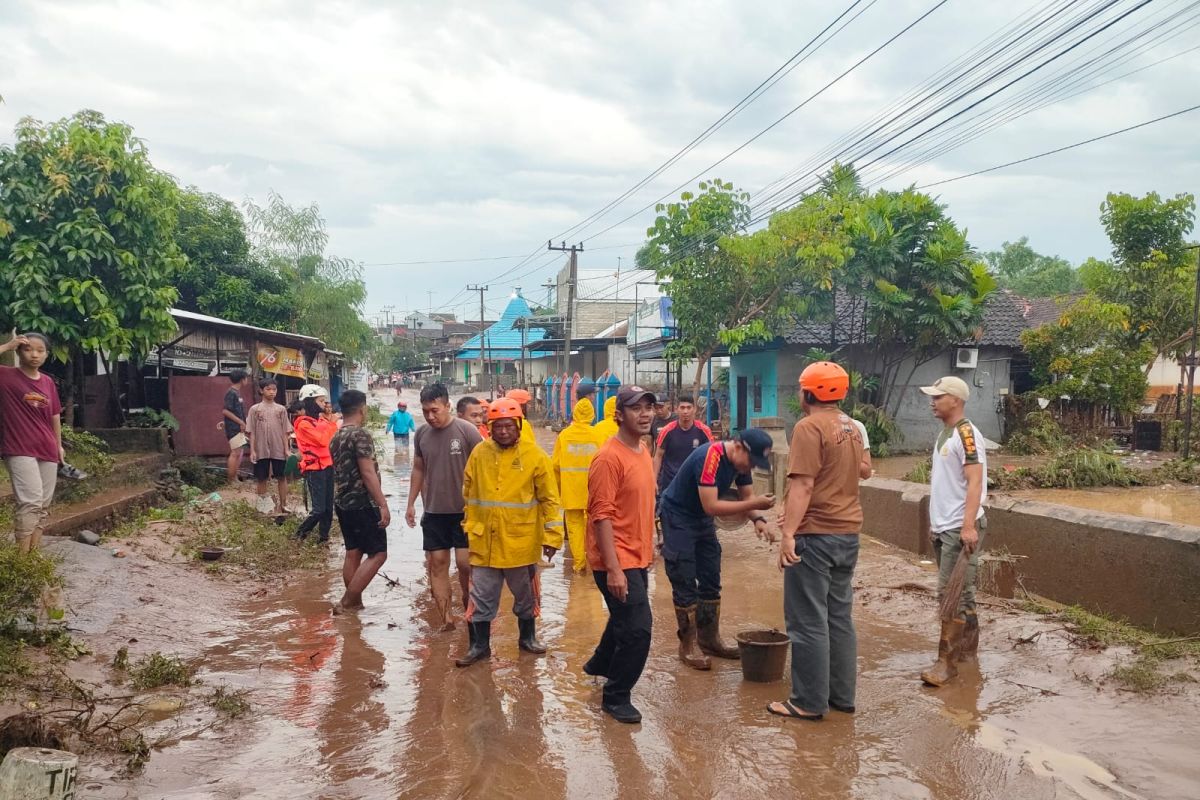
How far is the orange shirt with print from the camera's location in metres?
4.54

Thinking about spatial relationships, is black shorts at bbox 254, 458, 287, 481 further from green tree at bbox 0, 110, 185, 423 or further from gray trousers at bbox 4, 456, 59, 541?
gray trousers at bbox 4, 456, 59, 541

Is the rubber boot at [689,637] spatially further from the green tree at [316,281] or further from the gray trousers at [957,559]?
the green tree at [316,281]

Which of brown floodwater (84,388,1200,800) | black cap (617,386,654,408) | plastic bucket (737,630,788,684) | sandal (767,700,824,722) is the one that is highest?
black cap (617,386,654,408)

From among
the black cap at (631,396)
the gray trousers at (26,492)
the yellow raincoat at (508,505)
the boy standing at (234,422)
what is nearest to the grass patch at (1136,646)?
the black cap at (631,396)

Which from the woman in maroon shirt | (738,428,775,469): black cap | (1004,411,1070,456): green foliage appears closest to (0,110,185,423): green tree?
the woman in maroon shirt

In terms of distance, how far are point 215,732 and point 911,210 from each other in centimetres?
1806

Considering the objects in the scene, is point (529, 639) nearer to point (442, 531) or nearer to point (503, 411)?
point (442, 531)

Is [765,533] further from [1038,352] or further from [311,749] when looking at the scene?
[1038,352]

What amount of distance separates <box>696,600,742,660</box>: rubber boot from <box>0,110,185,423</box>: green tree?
8673 millimetres

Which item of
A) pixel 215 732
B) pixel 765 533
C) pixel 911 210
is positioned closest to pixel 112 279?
pixel 215 732

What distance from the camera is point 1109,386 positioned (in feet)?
67.0

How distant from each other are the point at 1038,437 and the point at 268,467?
55.9 ft

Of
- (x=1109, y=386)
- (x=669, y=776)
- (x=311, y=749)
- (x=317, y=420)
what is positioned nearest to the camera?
(x=669, y=776)

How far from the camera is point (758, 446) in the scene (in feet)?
15.8
